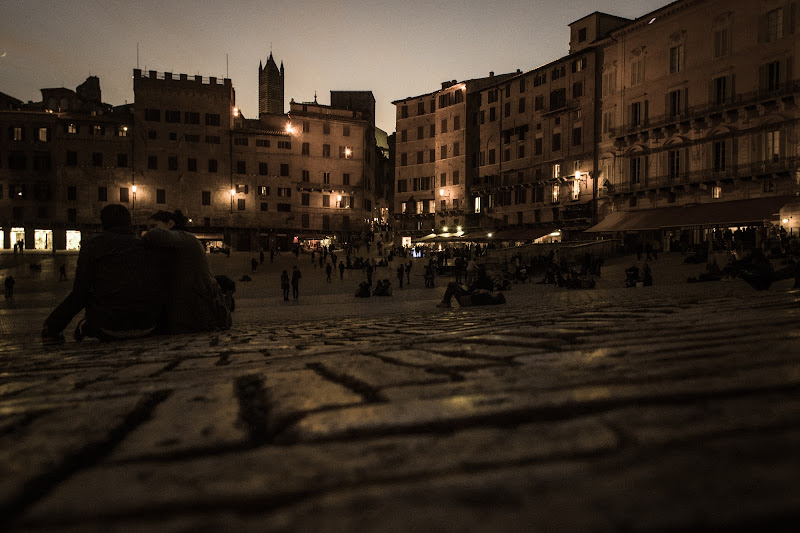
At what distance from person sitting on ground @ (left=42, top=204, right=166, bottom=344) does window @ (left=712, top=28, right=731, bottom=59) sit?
36.5m

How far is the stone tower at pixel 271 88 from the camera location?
93.6 metres

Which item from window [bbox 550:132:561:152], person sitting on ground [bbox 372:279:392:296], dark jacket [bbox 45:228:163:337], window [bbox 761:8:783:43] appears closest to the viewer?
dark jacket [bbox 45:228:163:337]

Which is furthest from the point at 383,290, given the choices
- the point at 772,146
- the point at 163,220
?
the point at 772,146

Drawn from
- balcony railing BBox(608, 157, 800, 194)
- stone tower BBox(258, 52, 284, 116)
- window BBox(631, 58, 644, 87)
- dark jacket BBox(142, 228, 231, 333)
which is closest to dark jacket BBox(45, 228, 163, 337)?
dark jacket BBox(142, 228, 231, 333)

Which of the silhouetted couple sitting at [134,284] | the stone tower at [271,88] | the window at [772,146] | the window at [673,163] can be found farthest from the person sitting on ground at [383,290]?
the stone tower at [271,88]

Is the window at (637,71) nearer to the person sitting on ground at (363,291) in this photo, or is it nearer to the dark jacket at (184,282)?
the person sitting on ground at (363,291)

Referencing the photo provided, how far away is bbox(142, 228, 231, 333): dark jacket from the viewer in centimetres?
550

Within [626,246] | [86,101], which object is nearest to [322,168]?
[86,101]

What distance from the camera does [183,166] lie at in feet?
176

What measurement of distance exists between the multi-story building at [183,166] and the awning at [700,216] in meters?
32.1

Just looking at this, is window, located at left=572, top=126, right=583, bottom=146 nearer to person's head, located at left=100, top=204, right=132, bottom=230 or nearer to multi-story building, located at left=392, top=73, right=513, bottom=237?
multi-story building, located at left=392, top=73, right=513, bottom=237

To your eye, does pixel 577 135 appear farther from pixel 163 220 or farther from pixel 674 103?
pixel 163 220

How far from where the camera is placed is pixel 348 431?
1.43m

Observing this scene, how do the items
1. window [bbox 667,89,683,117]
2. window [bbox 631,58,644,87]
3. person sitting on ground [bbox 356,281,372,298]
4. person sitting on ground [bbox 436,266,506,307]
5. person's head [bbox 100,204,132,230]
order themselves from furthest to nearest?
window [bbox 631,58,644,87], window [bbox 667,89,683,117], person sitting on ground [bbox 356,281,372,298], person sitting on ground [bbox 436,266,506,307], person's head [bbox 100,204,132,230]
